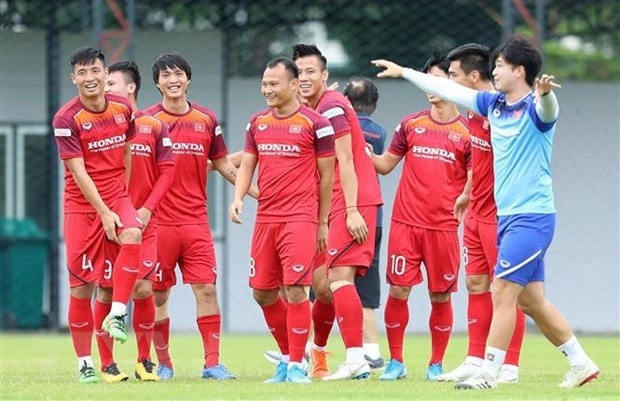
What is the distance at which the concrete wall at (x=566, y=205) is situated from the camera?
21.1m

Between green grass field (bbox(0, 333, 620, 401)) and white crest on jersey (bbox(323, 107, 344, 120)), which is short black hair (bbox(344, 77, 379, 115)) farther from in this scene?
green grass field (bbox(0, 333, 620, 401))

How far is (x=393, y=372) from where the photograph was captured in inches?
420

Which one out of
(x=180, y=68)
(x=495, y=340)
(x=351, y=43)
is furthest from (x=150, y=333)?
(x=351, y=43)

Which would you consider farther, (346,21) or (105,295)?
(346,21)

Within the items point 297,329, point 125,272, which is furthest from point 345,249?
point 125,272

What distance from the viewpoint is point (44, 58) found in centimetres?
2150

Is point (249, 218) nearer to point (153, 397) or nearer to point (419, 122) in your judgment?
point (419, 122)

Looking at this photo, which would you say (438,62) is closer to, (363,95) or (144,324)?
(363,95)

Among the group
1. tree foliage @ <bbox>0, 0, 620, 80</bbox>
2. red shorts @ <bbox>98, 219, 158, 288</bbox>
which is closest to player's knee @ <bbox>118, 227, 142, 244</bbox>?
red shorts @ <bbox>98, 219, 158, 288</bbox>

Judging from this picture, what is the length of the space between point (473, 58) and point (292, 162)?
1.37m

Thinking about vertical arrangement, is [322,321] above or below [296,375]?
above

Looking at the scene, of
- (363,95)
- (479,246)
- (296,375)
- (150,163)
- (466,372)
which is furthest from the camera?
(363,95)

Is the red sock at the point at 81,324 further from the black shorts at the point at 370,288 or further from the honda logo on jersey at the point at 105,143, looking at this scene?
the black shorts at the point at 370,288

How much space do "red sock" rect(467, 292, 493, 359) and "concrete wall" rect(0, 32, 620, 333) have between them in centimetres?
1039
